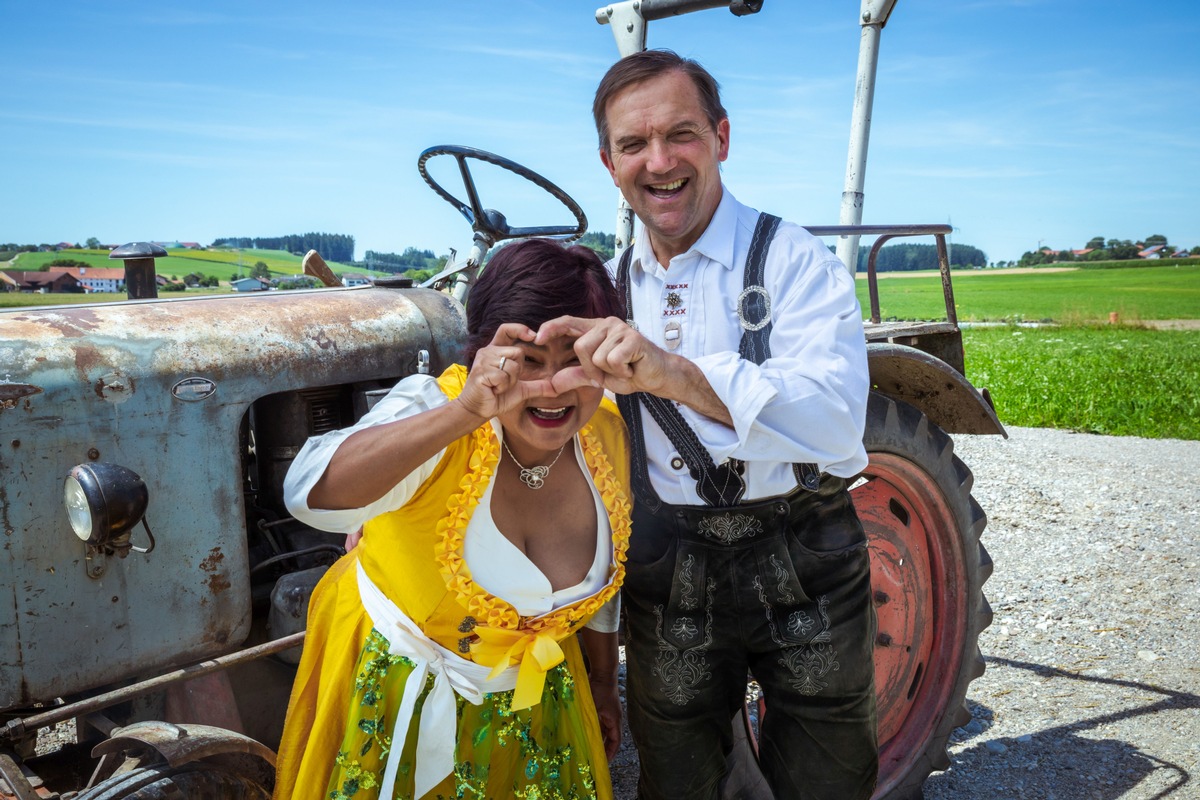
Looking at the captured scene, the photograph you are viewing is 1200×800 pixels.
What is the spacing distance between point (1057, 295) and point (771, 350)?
168 feet

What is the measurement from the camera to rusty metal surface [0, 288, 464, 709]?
74.4 inches

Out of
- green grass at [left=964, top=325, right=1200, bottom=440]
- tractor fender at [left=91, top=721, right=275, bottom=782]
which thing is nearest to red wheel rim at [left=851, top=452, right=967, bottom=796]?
tractor fender at [left=91, top=721, right=275, bottom=782]

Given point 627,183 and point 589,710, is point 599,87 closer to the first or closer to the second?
point 627,183

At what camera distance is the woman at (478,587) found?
157 cm

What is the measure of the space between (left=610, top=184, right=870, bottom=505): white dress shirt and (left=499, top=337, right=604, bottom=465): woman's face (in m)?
0.21

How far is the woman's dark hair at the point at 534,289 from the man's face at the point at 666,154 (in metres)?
0.25

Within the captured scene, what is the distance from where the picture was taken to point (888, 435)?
2.68m

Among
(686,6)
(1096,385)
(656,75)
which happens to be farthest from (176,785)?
(1096,385)

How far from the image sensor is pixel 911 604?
9.45 feet

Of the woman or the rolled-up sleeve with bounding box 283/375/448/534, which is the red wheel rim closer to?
the woman

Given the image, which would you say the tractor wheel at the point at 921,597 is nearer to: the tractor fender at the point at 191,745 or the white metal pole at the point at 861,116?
the tractor fender at the point at 191,745

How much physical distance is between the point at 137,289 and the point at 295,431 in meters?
0.65

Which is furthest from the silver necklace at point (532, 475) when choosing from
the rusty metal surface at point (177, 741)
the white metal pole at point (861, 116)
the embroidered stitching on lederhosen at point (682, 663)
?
the white metal pole at point (861, 116)

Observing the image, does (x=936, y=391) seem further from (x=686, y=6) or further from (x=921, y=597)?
(x=686, y=6)
